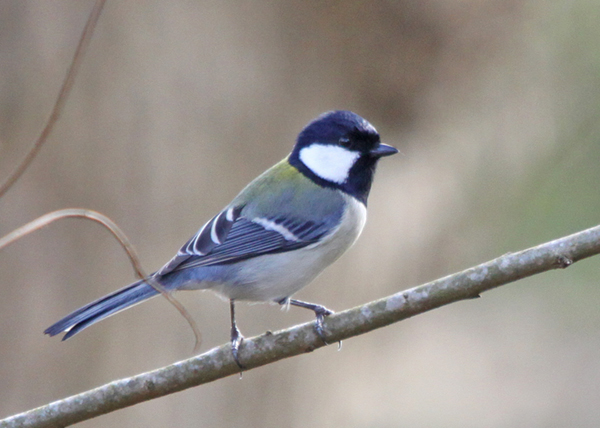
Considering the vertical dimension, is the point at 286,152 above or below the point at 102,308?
below

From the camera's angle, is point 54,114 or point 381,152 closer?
point 54,114

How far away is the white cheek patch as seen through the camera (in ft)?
10.5

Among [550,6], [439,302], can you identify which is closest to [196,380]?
[439,302]

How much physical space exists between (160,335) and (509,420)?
4117 mm

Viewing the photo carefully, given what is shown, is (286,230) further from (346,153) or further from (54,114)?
(54,114)

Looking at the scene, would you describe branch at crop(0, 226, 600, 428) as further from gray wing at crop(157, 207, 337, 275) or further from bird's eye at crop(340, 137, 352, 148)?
bird's eye at crop(340, 137, 352, 148)

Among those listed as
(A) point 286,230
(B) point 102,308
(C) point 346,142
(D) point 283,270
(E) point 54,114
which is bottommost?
(D) point 283,270

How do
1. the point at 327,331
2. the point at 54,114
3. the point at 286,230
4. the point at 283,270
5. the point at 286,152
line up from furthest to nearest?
the point at 286,152
the point at 286,230
the point at 283,270
the point at 327,331
the point at 54,114

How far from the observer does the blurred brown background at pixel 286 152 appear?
384 cm

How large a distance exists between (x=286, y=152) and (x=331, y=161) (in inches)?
60.1

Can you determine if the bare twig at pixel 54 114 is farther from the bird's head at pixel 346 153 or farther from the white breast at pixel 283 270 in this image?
the bird's head at pixel 346 153

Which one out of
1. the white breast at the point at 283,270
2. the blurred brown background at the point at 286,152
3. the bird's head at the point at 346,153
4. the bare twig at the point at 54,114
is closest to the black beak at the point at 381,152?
the bird's head at the point at 346,153

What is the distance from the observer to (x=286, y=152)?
4.72 metres

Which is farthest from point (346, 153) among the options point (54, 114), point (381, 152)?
point (54, 114)
